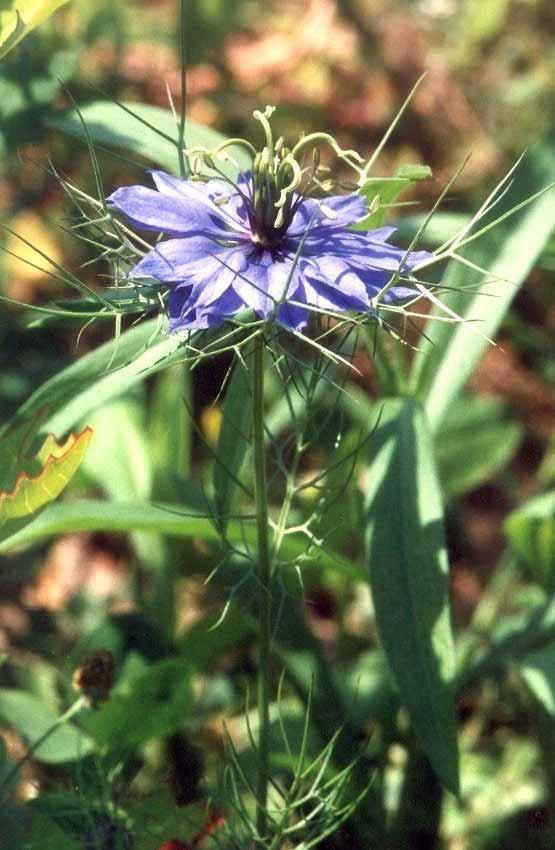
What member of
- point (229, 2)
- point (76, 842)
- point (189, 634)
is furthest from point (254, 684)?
point (229, 2)

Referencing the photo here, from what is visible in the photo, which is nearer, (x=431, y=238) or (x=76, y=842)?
(x=76, y=842)

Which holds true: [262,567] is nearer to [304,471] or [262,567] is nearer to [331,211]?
[331,211]

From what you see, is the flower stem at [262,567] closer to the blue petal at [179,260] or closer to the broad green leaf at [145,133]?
the blue petal at [179,260]

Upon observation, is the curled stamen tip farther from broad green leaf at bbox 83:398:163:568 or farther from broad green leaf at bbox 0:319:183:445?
broad green leaf at bbox 83:398:163:568

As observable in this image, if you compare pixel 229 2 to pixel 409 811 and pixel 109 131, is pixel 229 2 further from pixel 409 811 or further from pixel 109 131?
pixel 409 811

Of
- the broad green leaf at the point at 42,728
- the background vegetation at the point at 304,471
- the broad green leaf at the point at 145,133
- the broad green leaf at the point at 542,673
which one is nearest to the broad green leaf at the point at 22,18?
the background vegetation at the point at 304,471

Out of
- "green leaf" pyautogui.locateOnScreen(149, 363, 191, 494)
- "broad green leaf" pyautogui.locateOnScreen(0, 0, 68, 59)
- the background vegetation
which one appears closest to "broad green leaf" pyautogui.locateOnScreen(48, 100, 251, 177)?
the background vegetation
